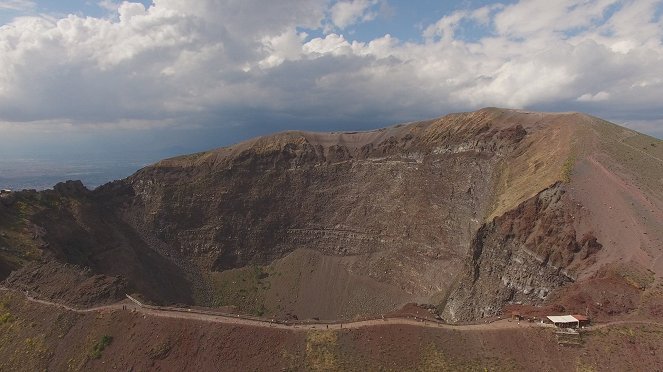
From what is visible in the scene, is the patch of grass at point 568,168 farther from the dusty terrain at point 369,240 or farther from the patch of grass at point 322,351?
the patch of grass at point 322,351

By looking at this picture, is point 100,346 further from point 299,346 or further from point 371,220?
point 371,220

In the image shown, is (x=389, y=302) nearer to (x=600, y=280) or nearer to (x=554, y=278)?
(x=554, y=278)

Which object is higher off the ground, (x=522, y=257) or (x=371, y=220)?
(x=522, y=257)

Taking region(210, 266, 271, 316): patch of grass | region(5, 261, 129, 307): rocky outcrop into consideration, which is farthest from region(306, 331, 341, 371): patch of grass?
region(210, 266, 271, 316): patch of grass

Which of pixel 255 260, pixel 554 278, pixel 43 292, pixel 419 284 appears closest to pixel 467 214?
pixel 419 284

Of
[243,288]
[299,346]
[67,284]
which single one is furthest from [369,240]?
A: [67,284]

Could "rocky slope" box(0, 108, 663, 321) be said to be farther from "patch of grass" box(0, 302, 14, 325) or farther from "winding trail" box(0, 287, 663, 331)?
"winding trail" box(0, 287, 663, 331)
